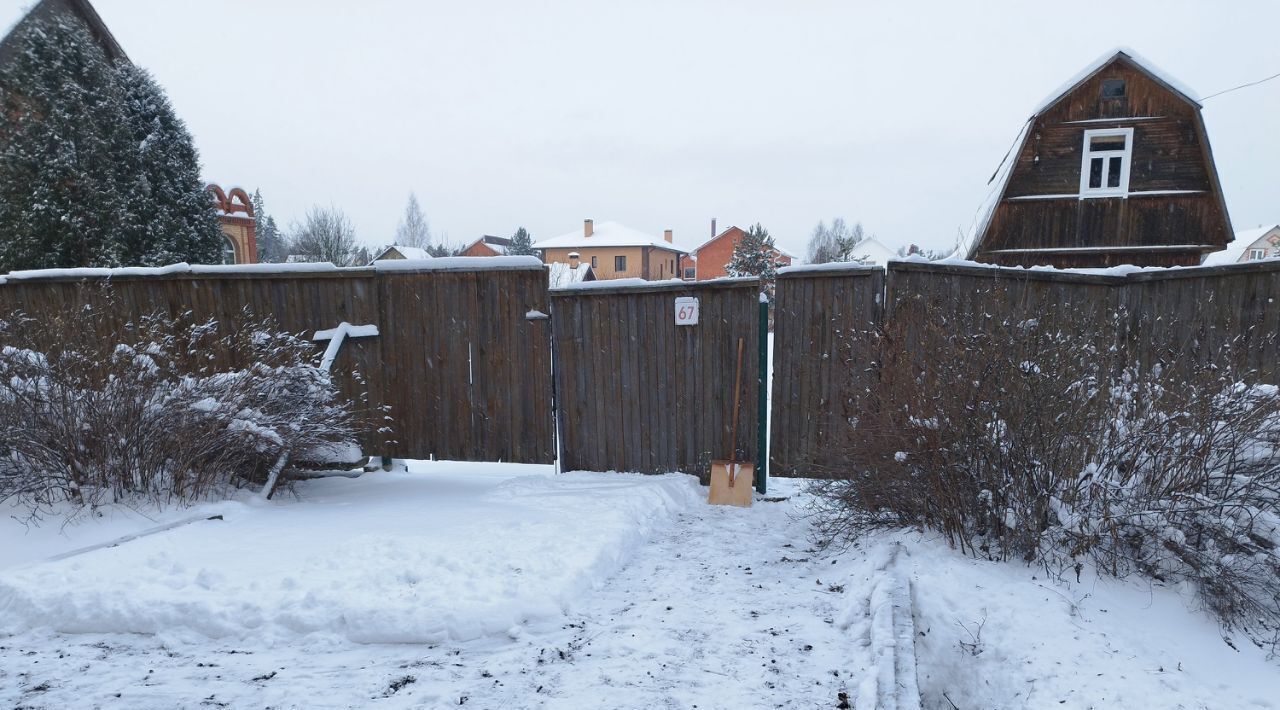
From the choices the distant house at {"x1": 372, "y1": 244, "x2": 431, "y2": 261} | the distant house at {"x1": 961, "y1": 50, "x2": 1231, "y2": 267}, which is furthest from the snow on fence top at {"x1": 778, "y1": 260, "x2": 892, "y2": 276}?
the distant house at {"x1": 372, "y1": 244, "x2": 431, "y2": 261}

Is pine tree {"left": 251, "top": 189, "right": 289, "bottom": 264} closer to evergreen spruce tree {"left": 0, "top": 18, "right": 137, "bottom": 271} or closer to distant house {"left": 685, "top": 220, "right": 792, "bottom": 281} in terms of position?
distant house {"left": 685, "top": 220, "right": 792, "bottom": 281}

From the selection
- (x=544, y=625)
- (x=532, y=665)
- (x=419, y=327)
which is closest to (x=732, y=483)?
(x=544, y=625)

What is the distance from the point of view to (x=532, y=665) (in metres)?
2.72

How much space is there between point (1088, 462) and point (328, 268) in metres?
6.12

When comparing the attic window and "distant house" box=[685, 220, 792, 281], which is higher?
the attic window

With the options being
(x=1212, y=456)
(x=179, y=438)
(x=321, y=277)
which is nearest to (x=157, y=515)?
(x=179, y=438)

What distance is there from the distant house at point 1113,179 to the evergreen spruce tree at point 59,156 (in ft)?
64.3

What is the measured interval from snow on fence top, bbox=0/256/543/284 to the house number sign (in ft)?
4.27

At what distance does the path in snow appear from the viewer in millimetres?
2482

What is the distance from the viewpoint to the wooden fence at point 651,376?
18.3ft

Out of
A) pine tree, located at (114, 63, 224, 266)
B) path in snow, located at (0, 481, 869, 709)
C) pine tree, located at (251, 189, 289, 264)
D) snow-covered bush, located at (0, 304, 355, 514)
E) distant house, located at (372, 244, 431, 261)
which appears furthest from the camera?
pine tree, located at (251, 189, 289, 264)

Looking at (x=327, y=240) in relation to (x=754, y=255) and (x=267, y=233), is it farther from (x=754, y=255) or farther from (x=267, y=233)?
(x=267, y=233)

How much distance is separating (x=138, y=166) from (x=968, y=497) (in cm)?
1728

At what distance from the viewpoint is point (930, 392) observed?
11.9 feet
